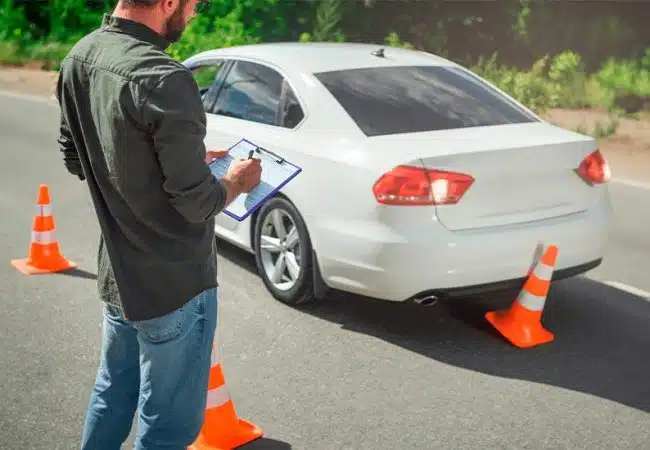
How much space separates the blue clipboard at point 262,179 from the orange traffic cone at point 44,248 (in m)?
3.52

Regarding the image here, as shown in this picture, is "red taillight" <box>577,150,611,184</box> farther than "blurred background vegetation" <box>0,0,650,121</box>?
No

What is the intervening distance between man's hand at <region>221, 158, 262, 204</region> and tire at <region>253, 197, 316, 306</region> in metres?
2.72

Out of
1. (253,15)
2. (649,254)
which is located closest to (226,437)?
(649,254)

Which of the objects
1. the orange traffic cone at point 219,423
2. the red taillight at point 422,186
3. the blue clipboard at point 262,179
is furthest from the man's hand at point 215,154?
the red taillight at point 422,186

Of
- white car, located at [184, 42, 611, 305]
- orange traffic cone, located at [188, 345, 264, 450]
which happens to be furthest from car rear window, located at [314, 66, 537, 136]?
orange traffic cone, located at [188, 345, 264, 450]

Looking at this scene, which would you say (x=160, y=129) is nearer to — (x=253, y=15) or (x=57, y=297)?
(x=57, y=297)

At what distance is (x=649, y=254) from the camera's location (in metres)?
7.51

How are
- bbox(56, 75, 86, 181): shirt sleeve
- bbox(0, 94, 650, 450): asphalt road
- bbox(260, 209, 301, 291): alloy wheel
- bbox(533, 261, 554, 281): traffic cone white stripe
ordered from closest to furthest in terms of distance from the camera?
bbox(56, 75, 86, 181): shirt sleeve
bbox(0, 94, 650, 450): asphalt road
bbox(533, 261, 554, 281): traffic cone white stripe
bbox(260, 209, 301, 291): alloy wheel

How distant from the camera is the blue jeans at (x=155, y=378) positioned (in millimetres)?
2830

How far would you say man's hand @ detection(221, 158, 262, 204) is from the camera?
9.31ft

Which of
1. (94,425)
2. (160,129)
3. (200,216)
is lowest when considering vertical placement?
(94,425)

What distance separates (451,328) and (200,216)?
3275 mm

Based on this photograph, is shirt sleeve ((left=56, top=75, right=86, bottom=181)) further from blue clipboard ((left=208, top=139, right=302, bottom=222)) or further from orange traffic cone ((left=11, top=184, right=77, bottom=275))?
orange traffic cone ((left=11, top=184, right=77, bottom=275))

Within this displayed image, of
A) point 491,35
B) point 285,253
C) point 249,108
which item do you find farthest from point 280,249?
point 491,35
